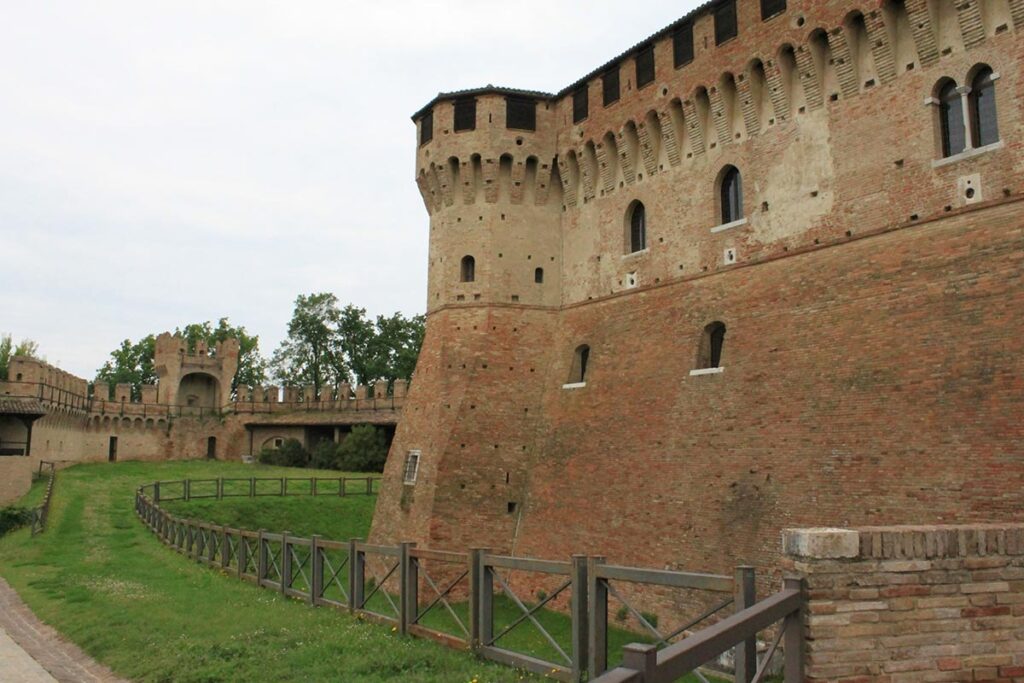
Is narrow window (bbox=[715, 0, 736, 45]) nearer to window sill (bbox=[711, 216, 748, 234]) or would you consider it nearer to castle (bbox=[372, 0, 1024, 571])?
castle (bbox=[372, 0, 1024, 571])

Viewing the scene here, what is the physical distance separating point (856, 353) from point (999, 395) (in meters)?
2.52

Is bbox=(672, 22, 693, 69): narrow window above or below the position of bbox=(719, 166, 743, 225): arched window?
above

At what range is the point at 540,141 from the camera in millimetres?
22781

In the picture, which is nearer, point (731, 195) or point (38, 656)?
point (38, 656)

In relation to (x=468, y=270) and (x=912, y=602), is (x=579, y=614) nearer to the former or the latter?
(x=912, y=602)

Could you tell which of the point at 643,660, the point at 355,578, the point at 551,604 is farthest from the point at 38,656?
the point at 551,604

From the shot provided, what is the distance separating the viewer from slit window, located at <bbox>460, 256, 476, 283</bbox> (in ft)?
74.4

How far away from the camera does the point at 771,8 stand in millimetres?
16906

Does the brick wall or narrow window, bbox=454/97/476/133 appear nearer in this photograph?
the brick wall

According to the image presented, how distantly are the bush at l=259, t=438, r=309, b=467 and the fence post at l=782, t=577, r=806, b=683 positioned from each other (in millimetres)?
42741

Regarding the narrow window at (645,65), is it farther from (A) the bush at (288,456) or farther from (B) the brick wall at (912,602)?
(A) the bush at (288,456)

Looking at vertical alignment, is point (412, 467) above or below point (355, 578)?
above

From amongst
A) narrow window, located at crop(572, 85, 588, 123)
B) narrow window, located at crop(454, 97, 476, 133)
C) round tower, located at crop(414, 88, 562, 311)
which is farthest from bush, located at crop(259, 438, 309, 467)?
narrow window, located at crop(572, 85, 588, 123)

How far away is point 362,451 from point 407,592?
104 ft
